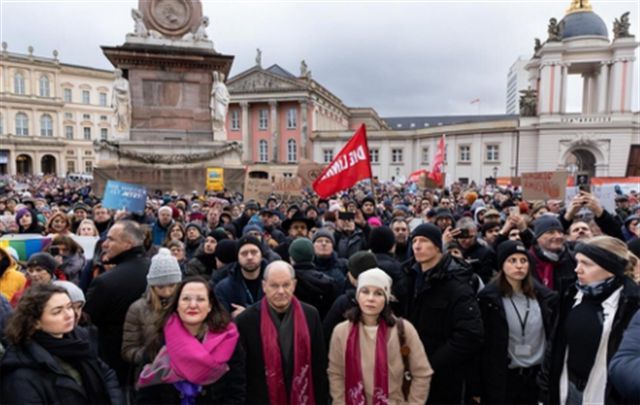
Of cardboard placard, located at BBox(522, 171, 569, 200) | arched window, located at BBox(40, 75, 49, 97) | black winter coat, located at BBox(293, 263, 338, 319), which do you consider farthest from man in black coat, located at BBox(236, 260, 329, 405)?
arched window, located at BBox(40, 75, 49, 97)

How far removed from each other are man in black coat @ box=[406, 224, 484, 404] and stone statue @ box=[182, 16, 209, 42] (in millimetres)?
17297

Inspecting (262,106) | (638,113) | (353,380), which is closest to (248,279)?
(353,380)

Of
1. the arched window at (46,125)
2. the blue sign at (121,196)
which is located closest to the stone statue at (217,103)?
the blue sign at (121,196)

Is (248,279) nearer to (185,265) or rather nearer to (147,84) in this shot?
(185,265)

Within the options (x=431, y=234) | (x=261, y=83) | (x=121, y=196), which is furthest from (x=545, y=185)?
(x=261, y=83)

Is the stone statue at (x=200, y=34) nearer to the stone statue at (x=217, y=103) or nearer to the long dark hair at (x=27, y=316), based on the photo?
the stone statue at (x=217, y=103)

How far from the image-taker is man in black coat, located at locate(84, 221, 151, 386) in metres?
3.29

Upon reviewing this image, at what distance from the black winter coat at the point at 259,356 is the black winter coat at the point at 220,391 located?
138mm

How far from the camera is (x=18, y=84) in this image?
67875mm

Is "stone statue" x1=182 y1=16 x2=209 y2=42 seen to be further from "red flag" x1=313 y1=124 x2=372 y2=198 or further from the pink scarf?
the pink scarf

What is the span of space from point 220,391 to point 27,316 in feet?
4.00

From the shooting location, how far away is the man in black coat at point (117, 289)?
10.8ft

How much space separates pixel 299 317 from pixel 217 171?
1246 cm

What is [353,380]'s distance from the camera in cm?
299
